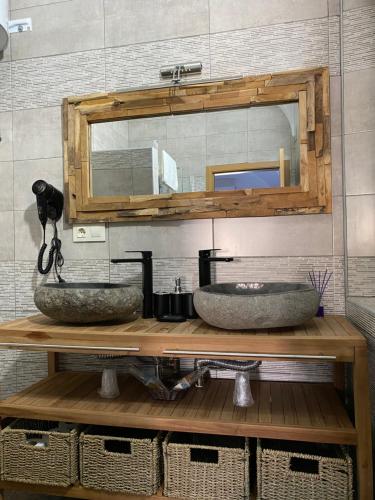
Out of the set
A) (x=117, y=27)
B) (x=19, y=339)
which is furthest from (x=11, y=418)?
(x=117, y=27)

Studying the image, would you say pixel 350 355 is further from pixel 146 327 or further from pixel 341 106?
pixel 341 106

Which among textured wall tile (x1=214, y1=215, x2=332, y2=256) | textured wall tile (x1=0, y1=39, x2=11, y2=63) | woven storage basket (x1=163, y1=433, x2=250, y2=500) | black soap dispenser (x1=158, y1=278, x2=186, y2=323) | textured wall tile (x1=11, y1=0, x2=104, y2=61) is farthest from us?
textured wall tile (x1=0, y1=39, x2=11, y2=63)

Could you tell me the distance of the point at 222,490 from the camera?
117cm

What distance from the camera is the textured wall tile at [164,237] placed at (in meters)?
1.62

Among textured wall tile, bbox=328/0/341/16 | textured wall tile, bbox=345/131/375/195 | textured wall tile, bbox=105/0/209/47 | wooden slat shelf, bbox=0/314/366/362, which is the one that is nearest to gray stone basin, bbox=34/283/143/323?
wooden slat shelf, bbox=0/314/366/362

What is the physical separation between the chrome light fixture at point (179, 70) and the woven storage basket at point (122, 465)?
4.84 ft

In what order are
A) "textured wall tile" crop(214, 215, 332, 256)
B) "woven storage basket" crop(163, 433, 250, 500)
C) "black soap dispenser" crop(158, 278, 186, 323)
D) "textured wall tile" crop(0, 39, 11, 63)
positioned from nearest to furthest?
"woven storage basket" crop(163, 433, 250, 500) < "black soap dispenser" crop(158, 278, 186, 323) < "textured wall tile" crop(214, 215, 332, 256) < "textured wall tile" crop(0, 39, 11, 63)

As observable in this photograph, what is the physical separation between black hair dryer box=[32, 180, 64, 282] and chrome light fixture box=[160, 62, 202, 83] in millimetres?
740

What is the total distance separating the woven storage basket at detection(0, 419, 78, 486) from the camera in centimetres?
128

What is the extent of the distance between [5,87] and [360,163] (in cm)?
174

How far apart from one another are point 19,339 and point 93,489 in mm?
592

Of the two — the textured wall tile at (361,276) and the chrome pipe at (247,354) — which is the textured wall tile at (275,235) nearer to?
the textured wall tile at (361,276)

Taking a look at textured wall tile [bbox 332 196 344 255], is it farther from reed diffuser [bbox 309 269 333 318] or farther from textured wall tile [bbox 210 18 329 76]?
textured wall tile [bbox 210 18 329 76]

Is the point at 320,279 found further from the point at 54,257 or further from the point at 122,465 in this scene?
the point at 54,257
